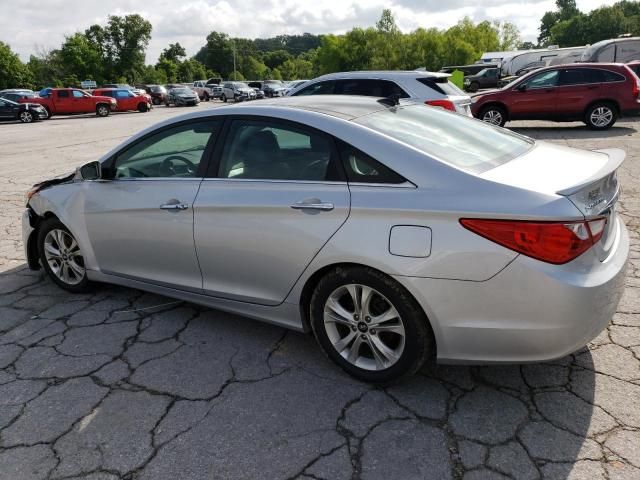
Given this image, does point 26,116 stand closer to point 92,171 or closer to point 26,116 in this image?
point 26,116

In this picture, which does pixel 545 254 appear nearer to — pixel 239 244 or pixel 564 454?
pixel 564 454

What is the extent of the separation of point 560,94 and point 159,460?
42.5 feet

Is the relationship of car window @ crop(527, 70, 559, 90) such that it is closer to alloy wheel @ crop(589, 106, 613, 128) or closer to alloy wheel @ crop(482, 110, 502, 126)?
alloy wheel @ crop(482, 110, 502, 126)

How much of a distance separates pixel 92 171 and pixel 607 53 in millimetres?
20922

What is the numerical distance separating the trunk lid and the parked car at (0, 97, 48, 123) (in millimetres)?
28550

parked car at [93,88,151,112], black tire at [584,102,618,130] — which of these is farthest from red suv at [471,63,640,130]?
parked car at [93,88,151,112]

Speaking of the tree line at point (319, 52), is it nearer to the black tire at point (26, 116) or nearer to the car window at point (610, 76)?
the black tire at point (26, 116)

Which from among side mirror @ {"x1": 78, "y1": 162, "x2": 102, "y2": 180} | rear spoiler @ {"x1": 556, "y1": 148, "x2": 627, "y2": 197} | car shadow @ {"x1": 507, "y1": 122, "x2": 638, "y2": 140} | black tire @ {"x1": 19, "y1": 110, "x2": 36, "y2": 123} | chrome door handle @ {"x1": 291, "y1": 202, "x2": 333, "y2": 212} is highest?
black tire @ {"x1": 19, "y1": 110, "x2": 36, "y2": 123}

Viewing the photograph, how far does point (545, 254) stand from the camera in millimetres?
2195

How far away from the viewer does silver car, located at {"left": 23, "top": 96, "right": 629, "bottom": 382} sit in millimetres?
2254

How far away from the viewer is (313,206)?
2680mm

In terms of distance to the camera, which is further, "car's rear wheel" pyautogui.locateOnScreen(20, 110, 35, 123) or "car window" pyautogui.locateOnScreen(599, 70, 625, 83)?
"car's rear wheel" pyautogui.locateOnScreen(20, 110, 35, 123)

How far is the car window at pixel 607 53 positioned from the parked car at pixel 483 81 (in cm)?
1862

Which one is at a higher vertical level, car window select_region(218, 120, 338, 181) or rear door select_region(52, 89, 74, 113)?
rear door select_region(52, 89, 74, 113)
